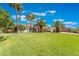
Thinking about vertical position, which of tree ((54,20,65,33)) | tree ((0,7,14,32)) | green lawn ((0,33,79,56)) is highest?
tree ((0,7,14,32))

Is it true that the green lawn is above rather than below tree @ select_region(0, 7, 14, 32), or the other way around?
below

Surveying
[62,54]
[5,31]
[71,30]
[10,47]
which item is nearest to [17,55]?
[10,47]

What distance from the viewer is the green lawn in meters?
2.71

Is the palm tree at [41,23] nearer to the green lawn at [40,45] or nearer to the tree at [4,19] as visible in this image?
the green lawn at [40,45]

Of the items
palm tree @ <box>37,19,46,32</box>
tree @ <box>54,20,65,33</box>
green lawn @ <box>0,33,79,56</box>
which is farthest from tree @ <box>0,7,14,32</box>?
tree @ <box>54,20,65,33</box>

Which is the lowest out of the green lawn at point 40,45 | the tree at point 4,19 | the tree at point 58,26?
the green lawn at point 40,45

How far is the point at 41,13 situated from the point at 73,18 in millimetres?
371

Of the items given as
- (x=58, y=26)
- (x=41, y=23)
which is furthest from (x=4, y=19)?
(x=58, y=26)

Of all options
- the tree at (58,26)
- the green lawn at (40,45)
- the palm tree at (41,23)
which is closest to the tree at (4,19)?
the green lawn at (40,45)

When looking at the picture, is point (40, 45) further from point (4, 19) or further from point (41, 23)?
point (4, 19)

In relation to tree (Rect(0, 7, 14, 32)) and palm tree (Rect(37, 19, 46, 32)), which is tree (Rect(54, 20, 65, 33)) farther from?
tree (Rect(0, 7, 14, 32))

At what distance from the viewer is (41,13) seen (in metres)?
2.78

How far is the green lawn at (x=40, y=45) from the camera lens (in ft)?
8.91

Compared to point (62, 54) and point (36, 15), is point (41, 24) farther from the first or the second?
point (62, 54)
